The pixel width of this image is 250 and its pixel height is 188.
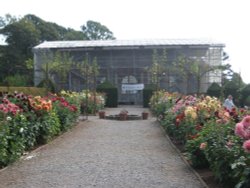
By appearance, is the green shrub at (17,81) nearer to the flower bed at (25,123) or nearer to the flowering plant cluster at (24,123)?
the flower bed at (25,123)

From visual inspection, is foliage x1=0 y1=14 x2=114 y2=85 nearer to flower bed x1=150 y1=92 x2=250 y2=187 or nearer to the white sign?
the white sign

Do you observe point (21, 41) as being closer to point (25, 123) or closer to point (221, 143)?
point (25, 123)

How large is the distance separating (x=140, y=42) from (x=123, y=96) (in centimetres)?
698

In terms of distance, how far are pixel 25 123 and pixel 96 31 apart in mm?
69721

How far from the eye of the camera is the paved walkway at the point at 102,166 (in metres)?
7.19

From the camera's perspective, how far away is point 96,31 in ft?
258

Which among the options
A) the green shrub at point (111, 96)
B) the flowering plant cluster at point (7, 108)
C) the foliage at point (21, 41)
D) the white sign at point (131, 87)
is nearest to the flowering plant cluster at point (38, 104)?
the flowering plant cluster at point (7, 108)

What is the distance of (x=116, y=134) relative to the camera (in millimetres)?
15422

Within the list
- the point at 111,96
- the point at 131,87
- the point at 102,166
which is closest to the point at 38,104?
the point at 102,166

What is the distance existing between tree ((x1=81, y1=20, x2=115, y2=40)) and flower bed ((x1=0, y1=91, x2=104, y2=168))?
63327 mm

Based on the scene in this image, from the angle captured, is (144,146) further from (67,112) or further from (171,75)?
(171,75)

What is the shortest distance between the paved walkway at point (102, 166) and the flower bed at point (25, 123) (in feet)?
0.95

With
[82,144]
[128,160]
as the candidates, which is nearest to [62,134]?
[82,144]

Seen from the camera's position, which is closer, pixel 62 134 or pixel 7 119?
pixel 7 119
